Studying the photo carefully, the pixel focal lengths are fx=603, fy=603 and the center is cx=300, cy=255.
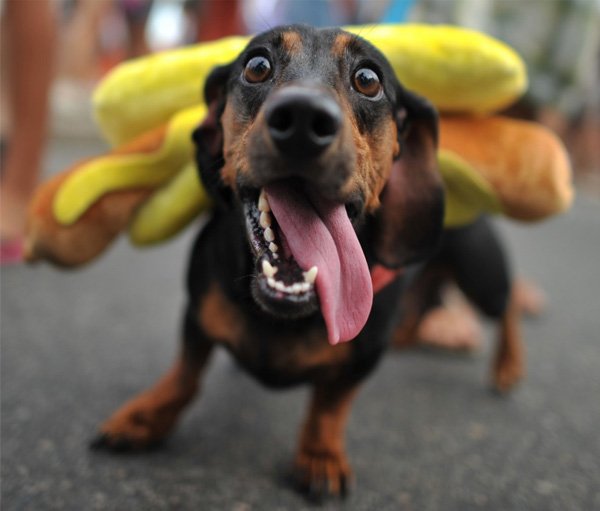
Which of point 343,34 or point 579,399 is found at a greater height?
point 343,34

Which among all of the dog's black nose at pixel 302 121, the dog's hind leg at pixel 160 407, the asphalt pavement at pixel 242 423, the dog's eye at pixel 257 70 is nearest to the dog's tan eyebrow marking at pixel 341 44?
the dog's eye at pixel 257 70

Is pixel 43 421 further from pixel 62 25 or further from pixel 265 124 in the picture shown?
pixel 62 25

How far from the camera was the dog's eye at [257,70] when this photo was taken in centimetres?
113

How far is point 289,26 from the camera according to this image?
1168 mm

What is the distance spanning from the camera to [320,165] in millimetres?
931

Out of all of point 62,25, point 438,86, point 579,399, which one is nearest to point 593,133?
point 62,25

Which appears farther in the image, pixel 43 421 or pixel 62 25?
pixel 62 25

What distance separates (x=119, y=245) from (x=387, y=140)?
7.16ft

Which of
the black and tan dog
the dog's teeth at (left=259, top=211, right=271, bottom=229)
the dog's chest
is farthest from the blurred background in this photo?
the dog's teeth at (left=259, top=211, right=271, bottom=229)

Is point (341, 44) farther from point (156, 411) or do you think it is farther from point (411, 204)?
point (156, 411)

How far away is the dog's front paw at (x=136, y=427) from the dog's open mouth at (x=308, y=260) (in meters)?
0.59

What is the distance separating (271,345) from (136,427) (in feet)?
1.34

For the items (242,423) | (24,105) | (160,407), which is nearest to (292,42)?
(160,407)

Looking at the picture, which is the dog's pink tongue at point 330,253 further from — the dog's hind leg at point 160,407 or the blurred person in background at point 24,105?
the blurred person in background at point 24,105
